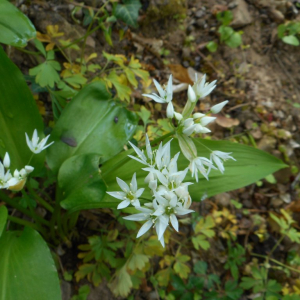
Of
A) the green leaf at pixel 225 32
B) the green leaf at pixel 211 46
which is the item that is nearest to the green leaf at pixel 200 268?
the green leaf at pixel 211 46

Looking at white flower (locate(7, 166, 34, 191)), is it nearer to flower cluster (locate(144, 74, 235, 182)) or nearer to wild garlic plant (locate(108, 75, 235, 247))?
wild garlic plant (locate(108, 75, 235, 247))

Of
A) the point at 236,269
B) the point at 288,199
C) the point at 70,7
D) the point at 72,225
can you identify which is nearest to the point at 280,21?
the point at 288,199

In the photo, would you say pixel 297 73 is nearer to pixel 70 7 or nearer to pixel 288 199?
pixel 288 199

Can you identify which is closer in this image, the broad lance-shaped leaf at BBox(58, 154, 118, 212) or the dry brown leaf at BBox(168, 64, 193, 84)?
the broad lance-shaped leaf at BBox(58, 154, 118, 212)

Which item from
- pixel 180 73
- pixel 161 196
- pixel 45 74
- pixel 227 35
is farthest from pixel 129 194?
pixel 227 35

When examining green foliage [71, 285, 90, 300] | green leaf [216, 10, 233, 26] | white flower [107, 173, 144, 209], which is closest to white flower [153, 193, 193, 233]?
white flower [107, 173, 144, 209]

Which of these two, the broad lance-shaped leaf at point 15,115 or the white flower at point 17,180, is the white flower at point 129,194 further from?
the broad lance-shaped leaf at point 15,115
